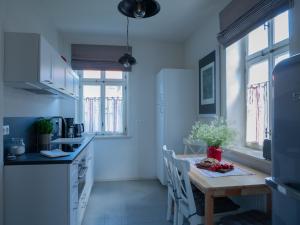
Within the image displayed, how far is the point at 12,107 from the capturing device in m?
2.30

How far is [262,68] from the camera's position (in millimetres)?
2568

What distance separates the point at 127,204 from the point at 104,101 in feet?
6.58

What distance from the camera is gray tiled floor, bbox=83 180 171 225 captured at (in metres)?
2.77

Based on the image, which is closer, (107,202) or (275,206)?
(275,206)

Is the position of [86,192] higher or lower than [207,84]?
lower

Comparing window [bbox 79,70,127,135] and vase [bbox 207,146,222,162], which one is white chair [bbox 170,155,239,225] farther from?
window [bbox 79,70,127,135]

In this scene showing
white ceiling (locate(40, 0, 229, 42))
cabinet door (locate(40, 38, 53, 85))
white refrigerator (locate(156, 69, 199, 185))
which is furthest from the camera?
white refrigerator (locate(156, 69, 199, 185))

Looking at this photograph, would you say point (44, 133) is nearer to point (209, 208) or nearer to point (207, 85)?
point (209, 208)

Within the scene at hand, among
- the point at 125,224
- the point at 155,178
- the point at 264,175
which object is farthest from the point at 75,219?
the point at 155,178

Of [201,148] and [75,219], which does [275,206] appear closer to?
[75,219]

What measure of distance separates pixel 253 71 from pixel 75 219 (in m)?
2.54

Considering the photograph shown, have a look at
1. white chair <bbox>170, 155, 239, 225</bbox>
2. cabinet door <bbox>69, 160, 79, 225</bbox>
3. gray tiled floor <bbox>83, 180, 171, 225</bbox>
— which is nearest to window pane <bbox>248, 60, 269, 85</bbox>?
white chair <bbox>170, 155, 239, 225</bbox>

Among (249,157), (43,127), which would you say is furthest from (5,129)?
(249,157)

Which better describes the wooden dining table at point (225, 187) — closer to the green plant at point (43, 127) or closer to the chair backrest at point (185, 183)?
the chair backrest at point (185, 183)
